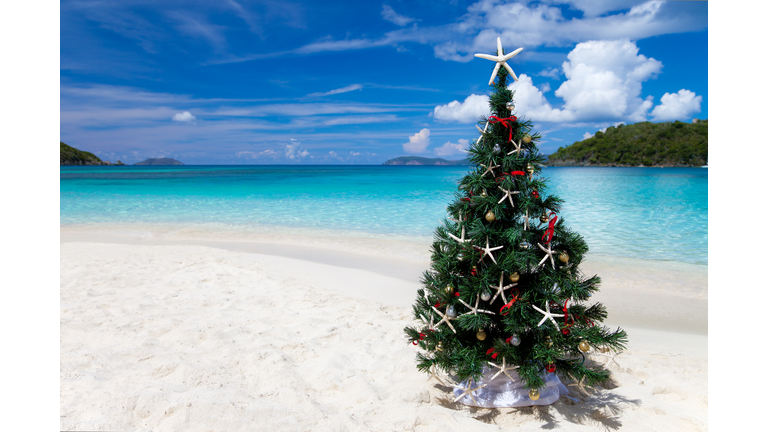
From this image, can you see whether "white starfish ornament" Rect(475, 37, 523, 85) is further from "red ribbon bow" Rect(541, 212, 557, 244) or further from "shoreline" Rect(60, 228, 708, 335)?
"shoreline" Rect(60, 228, 708, 335)

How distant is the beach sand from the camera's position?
2301 millimetres

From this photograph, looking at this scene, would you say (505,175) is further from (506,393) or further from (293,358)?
(293,358)

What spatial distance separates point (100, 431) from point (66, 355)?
1442 mm

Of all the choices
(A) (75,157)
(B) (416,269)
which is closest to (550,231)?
(B) (416,269)

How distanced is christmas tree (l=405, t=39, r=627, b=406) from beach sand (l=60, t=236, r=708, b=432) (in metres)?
0.48

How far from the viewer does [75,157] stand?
4286 inches

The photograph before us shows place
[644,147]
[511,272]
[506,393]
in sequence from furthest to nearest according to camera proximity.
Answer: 1. [644,147]
2. [506,393]
3. [511,272]

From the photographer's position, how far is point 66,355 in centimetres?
291

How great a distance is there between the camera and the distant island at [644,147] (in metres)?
81.1

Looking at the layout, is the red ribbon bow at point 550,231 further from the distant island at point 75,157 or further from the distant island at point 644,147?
the distant island at point 75,157

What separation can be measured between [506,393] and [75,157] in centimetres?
14500

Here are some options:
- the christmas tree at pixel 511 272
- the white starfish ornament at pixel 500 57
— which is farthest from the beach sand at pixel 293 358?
the white starfish ornament at pixel 500 57
